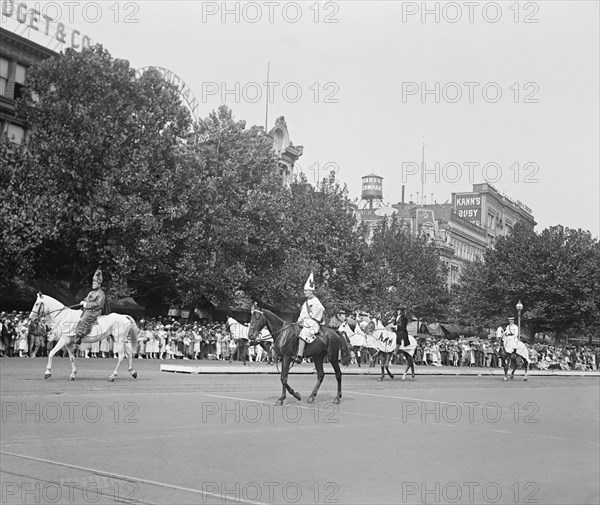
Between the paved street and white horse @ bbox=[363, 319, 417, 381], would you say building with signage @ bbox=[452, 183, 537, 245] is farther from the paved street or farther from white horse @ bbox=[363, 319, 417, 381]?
the paved street

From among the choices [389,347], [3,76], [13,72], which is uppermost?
[13,72]

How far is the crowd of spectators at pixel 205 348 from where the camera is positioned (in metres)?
34.0

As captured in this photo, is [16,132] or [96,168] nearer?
[96,168]

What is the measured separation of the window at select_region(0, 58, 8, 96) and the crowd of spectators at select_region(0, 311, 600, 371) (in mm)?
16314

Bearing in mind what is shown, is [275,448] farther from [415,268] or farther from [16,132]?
[415,268]

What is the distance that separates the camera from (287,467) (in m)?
9.80

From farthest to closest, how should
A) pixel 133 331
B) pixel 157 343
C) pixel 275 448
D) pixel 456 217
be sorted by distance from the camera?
pixel 456 217
pixel 157 343
pixel 133 331
pixel 275 448

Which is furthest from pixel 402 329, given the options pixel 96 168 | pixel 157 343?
pixel 96 168

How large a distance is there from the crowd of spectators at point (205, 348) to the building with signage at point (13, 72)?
14.4 m

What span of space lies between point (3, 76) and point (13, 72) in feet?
2.19

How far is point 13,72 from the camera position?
47594 mm

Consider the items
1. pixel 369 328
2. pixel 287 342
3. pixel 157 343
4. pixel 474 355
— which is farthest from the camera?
pixel 474 355

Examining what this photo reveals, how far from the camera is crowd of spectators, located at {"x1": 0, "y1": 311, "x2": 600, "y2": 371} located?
34000mm

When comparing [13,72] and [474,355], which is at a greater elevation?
[13,72]
